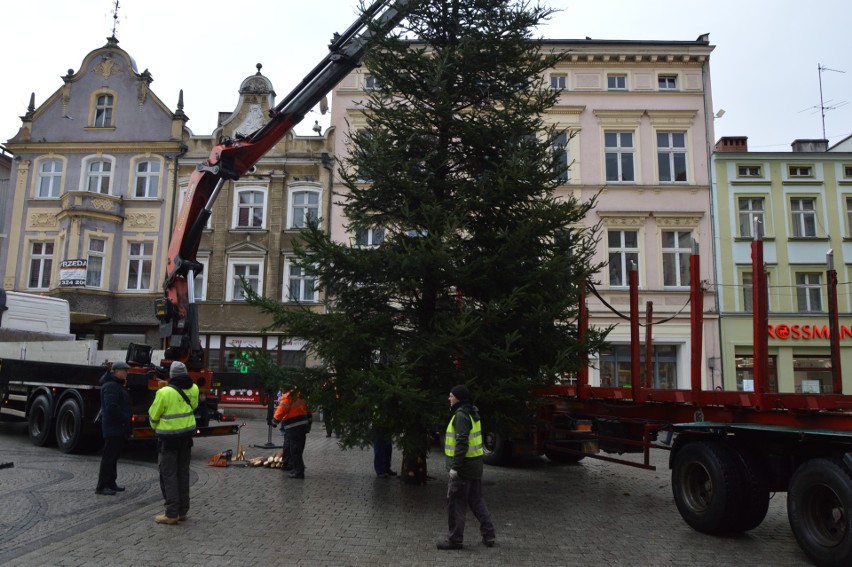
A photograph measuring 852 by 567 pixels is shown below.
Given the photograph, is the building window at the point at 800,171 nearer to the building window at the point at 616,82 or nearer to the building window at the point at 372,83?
the building window at the point at 616,82

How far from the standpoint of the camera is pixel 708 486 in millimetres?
7363

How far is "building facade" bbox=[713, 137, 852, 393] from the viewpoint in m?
23.8

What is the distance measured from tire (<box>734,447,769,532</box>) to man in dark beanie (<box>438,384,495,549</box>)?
8.92 ft

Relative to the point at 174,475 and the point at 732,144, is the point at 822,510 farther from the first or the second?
the point at 732,144

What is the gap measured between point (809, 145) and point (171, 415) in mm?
28467

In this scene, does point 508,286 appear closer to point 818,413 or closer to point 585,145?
point 818,413

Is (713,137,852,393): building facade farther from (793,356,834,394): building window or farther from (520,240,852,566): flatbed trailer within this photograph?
(520,240,852,566): flatbed trailer

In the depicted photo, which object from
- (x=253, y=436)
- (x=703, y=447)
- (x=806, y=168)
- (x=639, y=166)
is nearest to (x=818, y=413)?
(x=703, y=447)

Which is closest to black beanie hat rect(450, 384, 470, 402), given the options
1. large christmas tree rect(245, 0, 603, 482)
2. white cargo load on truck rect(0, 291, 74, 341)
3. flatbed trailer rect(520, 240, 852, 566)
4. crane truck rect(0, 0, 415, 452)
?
large christmas tree rect(245, 0, 603, 482)

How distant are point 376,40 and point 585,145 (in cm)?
1723

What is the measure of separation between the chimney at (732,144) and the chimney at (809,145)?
2.92 m

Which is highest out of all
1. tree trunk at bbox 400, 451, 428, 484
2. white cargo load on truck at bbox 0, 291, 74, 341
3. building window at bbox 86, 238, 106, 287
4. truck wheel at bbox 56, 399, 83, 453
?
building window at bbox 86, 238, 106, 287

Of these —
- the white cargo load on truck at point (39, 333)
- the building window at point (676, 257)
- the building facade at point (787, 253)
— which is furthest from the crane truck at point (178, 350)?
the building facade at point (787, 253)

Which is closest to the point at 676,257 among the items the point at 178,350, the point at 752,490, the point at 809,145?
the point at 809,145
